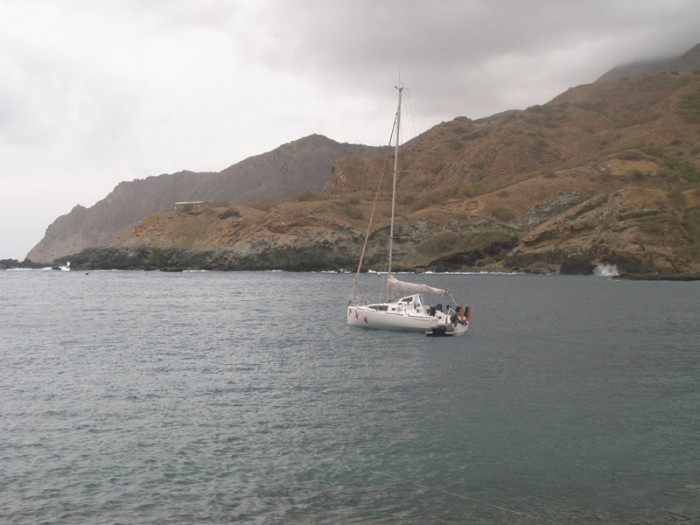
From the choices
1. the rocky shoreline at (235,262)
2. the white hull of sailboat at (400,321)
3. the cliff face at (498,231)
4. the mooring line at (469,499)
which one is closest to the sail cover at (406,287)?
the white hull of sailboat at (400,321)

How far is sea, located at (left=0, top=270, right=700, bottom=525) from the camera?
50.4 ft

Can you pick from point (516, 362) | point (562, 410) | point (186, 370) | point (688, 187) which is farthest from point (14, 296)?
point (688, 187)

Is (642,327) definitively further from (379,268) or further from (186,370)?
(379,268)

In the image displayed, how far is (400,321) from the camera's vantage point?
46688 millimetres

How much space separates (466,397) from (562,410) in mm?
3832

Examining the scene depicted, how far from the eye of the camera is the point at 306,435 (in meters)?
20.8

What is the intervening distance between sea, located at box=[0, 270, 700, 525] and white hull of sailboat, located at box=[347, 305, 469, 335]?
105 centimetres

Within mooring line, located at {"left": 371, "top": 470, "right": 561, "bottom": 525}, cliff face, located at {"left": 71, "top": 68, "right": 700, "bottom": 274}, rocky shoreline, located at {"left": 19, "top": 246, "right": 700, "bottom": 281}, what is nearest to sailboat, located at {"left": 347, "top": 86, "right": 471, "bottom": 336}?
mooring line, located at {"left": 371, "top": 470, "right": 561, "bottom": 525}

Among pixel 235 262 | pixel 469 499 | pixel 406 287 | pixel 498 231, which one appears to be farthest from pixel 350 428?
pixel 235 262

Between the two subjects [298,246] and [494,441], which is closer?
[494,441]

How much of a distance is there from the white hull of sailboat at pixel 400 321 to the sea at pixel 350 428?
1052 mm

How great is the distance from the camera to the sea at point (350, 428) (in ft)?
50.4

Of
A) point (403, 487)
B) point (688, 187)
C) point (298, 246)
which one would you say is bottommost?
point (403, 487)

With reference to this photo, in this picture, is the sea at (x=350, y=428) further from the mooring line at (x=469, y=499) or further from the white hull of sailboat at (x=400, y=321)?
the white hull of sailboat at (x=400, y=321)
